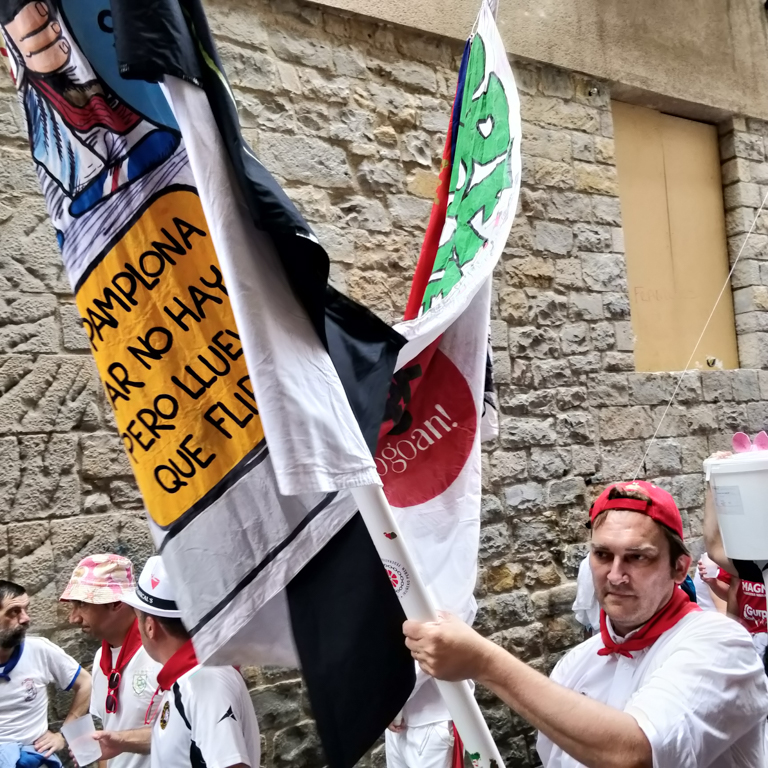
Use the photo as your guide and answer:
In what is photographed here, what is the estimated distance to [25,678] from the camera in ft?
11.2

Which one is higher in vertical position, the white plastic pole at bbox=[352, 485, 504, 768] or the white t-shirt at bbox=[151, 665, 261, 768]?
the white plastic pole at bbox=[352, 485, 504, 768]

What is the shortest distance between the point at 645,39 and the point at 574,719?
5.98 metres

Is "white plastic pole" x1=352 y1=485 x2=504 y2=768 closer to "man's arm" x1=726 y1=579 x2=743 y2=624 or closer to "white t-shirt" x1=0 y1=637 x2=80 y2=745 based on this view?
"man's arm" x1=726 y1=579 x2=743 y2=624

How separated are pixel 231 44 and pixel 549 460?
10.7 feet

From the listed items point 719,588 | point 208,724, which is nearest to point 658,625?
point 208,724

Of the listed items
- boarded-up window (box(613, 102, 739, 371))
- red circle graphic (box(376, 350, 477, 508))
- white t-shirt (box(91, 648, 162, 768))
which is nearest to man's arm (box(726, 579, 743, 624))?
red circle graphic (box(376, 350, 477, 508))

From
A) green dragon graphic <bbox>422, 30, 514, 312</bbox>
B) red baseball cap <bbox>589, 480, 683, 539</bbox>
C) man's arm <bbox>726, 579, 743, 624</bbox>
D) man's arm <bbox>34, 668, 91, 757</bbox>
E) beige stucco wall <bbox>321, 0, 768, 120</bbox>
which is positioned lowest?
man's arm <bbox>34, 668, 91, 757</bbox>

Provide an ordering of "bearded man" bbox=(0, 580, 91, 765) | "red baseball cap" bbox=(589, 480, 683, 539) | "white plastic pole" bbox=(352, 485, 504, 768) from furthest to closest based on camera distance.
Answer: "bearded man" bbox=(0, 580, 91, 765)
"red baseball cap" bbox=(589, 480, 683, 539)
"white plastic pole" bbox=(352, 485, 504, 768)

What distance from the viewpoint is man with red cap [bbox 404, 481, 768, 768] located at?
1.46 metres

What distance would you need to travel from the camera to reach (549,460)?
533cm

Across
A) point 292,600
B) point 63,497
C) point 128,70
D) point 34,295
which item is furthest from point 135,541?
point 128,70

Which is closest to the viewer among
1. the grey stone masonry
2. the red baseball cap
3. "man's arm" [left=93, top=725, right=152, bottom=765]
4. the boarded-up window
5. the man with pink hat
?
the red baseball cap

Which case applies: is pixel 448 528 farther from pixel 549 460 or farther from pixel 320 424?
pixel 549 460

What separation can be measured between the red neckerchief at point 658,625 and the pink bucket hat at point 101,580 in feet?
7.00
